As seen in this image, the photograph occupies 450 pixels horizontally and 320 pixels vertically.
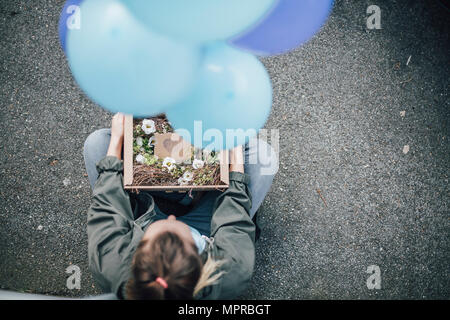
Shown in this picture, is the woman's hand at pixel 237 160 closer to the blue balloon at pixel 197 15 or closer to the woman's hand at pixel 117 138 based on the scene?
the woman's hand at pixel 117 138

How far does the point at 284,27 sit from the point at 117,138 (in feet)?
2.86

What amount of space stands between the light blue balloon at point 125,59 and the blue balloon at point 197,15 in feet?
0.15

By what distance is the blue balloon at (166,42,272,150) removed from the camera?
3.41ft

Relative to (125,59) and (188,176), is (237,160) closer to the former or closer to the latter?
(188,176)

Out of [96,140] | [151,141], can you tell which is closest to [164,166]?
[151,141]

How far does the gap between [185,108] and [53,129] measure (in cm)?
128

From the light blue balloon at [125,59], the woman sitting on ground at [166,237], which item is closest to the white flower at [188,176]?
the woman sitting on ground at [166,237]

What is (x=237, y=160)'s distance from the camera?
1.53m

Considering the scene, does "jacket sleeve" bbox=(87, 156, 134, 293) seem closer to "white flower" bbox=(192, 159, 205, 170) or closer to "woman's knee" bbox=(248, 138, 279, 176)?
"white flower" bbox=(192, 159, 205, 170)

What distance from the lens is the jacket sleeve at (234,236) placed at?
1.31m

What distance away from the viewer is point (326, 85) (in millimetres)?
2123

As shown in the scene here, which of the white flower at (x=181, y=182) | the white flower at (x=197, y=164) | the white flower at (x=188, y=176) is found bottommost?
the white flower at (x=181, y=182)

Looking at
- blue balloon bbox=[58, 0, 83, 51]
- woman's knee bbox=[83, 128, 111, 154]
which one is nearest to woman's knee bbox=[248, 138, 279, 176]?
woman's knee bbox=[83, 128, 111, 154]
